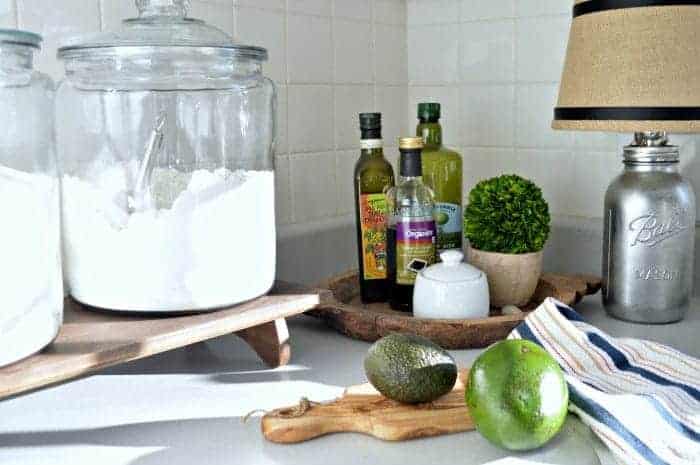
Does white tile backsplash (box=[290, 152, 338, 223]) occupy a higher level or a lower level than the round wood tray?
higher

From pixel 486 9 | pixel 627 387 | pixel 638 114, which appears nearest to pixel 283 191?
pixel 486 9

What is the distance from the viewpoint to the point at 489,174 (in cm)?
159

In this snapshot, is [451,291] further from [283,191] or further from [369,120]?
[283,191]

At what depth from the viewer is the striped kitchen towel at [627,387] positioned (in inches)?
29.0

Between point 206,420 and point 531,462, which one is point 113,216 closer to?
point 206,420

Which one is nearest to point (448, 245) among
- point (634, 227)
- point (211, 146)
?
point (634, 227)

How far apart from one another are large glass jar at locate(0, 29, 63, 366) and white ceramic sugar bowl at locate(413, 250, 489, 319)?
0.45 m

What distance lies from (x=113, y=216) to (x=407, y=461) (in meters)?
0.41

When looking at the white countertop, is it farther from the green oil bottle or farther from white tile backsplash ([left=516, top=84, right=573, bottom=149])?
white tile backsplash ([left=516, top=84, right=573, bottom=149])

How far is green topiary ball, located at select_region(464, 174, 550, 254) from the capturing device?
118 cm

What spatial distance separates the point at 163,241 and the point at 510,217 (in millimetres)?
507

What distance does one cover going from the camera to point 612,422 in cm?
76

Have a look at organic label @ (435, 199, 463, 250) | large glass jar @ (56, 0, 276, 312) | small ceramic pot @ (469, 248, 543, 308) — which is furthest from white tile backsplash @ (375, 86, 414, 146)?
large glass jar @ (56, 0, 276, 312)

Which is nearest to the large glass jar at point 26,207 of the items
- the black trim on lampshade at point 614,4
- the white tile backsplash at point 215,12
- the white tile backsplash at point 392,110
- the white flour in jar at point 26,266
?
the white flour in jar at point 26,266
